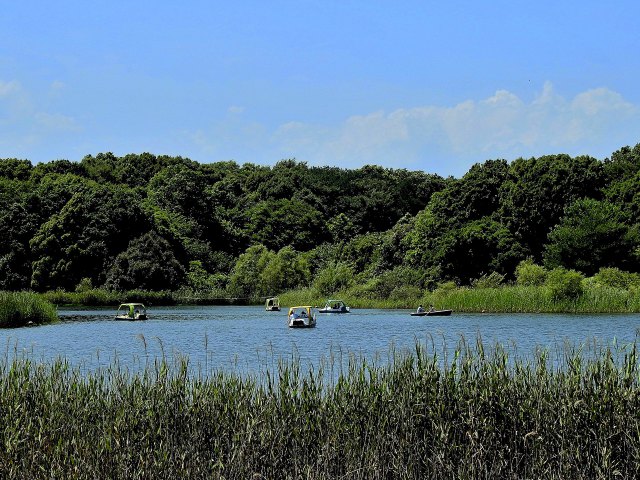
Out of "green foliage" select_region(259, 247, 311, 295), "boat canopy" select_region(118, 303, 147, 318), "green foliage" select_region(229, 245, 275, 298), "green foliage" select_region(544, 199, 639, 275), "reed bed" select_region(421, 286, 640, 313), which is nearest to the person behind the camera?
"reed bed" select_region(421, 286, 640, 313)

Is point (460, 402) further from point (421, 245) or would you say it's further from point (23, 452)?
point (421, 245)

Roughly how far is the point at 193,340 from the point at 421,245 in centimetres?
3949

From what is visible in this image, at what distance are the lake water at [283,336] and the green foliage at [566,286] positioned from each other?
344 centimetres

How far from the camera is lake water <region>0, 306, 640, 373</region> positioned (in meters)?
27.7

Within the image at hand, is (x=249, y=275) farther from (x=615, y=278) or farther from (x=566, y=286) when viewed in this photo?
(x=566, y=286)

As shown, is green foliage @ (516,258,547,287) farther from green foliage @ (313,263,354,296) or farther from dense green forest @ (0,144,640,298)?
green foliage @ (313,263,354,296)

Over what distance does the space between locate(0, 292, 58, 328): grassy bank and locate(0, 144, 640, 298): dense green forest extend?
1159 inches

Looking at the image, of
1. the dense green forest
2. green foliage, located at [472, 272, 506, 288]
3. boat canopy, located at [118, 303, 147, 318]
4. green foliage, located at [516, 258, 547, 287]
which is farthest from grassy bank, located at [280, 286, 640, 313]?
boat canopy, located at [118, 303, 147, 318]

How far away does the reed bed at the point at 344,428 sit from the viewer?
429 inches

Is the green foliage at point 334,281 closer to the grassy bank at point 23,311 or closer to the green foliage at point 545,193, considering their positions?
the green foliage at point 545,193

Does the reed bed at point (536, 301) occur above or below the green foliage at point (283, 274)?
below

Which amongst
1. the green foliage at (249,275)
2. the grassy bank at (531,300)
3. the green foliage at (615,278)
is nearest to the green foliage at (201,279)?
the green foliage at (249,275)

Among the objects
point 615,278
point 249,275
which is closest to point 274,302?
point 249,275

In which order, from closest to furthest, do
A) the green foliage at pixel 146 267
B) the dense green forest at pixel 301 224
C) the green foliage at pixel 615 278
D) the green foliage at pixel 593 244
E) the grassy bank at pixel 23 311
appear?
the grassy bank at pixel 23 311
the green foliage at pixel 615 278
the green foliage at pixel 593 244
the dense green forest at pixel 301 224
the green foliage at pixel 146 267
